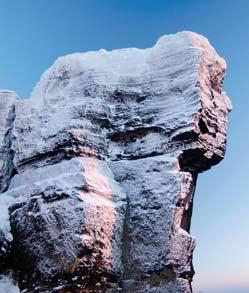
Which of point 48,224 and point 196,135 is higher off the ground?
A: point 196,135

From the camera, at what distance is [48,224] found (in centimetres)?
754

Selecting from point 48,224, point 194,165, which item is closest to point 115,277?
point 48,224

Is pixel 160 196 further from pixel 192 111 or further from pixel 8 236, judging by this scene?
pixel 8 236

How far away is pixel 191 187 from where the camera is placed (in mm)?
8195

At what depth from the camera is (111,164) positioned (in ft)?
28.3

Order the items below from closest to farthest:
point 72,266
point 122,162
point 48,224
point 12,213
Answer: point 72,266 → point 48,224 → point 12,213 → point 122,162

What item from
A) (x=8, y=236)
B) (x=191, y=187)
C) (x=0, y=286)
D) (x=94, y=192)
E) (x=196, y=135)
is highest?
(x=196, y=135)

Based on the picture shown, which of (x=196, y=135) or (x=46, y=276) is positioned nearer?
(x=46, y=276)

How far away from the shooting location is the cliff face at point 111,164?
24.1 ft

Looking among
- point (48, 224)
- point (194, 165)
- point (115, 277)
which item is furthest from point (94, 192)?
point (194, 165)

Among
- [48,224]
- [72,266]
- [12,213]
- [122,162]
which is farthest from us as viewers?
[122,162]

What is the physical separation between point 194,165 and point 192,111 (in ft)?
3.43

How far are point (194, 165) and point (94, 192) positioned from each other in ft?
6.79

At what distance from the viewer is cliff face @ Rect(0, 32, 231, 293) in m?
7.34
